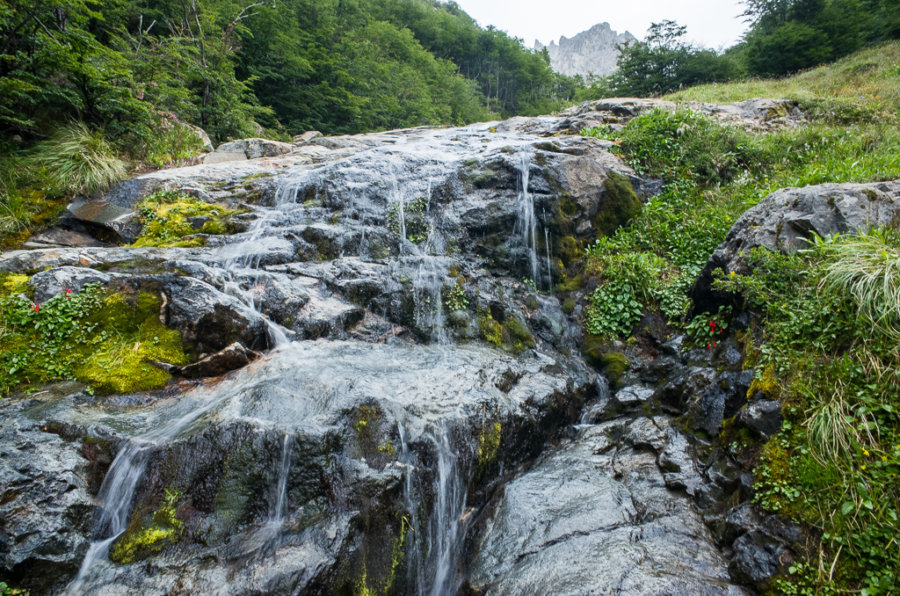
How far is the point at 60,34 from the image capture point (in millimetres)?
6637

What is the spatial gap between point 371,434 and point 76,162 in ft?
28.3

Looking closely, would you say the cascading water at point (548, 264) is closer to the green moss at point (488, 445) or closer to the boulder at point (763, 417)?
the green moss at point (488, 445)

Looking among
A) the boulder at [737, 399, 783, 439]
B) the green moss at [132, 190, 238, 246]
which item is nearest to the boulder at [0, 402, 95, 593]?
the green moss at [132, 190, 238, 246]

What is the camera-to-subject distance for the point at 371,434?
12.2 ft

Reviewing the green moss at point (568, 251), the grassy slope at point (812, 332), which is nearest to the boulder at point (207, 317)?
the grassy slope at point (812, 332)

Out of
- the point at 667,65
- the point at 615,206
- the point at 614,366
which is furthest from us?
the point at 667,65

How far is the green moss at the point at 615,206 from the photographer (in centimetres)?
791

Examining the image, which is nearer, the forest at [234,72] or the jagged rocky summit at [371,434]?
the jagged rocky summit at [371,434]

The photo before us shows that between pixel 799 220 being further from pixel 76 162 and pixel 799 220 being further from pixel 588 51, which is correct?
pixel 588 51

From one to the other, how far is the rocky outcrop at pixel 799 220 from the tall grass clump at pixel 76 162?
1107cm

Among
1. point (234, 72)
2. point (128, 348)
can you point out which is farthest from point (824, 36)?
point (128, 348)

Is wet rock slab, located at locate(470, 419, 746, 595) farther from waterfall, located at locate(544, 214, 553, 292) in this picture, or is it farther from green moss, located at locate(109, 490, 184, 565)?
waterfall, located at locate(544, 214, 553, 292)

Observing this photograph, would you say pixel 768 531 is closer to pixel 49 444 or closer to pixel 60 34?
pixel 49 444

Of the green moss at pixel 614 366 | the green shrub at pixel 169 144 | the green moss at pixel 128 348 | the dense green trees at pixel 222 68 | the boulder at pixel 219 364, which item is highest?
the dense green trees at pixel 222 68
